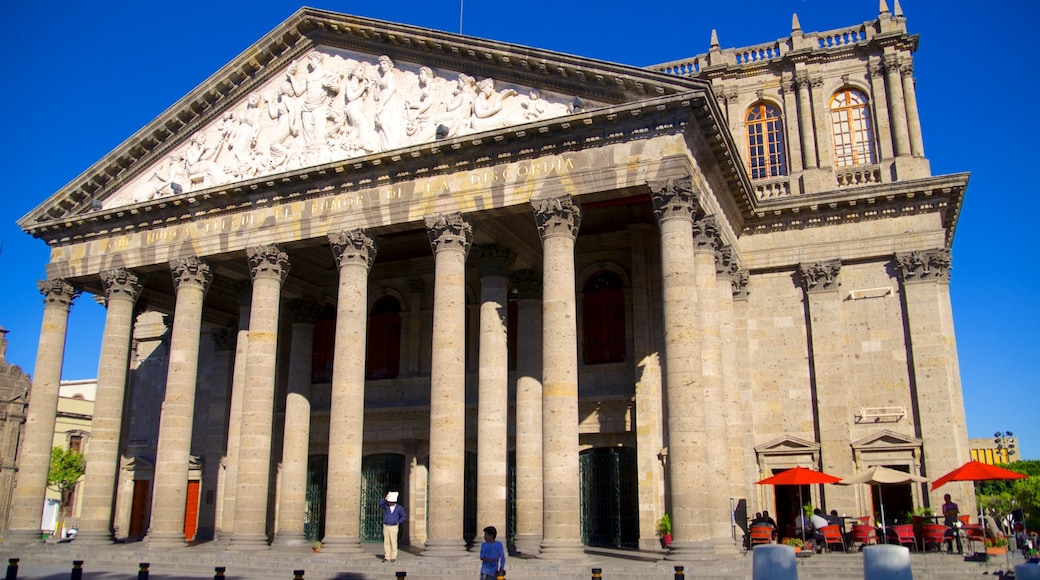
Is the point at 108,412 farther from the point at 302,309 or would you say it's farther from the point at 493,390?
the point at 493,390

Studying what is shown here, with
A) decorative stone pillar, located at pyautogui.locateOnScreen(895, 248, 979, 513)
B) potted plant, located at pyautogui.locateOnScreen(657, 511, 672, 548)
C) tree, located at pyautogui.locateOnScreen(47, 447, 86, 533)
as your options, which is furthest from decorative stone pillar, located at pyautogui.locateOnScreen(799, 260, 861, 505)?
tree, located at pyautogui.locateOnScreen(47, 447, 86, 533)

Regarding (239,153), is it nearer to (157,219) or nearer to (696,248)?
(157,219)

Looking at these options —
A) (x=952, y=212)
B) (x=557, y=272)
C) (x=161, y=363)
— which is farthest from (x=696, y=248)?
(x=161, y=363)

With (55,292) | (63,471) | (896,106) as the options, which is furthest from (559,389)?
(63,471)

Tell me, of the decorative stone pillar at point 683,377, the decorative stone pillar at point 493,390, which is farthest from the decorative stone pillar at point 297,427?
the decorative stone pillar at point 683,377

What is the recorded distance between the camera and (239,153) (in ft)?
85.7

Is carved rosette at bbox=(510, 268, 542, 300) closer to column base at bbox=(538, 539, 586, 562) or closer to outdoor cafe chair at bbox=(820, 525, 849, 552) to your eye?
column base at bbox=(538, 539, 586, 562)

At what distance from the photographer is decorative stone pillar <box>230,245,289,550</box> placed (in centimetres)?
2277

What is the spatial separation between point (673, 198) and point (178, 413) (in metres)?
15.8

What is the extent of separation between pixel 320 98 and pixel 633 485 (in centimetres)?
1502

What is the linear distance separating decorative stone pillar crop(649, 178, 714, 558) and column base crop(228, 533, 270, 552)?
11.4 meters

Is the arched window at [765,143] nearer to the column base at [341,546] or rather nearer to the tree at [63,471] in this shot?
the column base at [341,546]

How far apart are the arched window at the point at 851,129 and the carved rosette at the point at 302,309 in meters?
19.2

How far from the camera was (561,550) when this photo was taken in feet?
61.2
